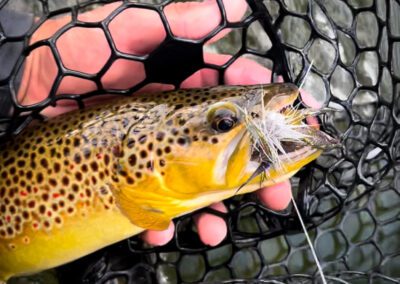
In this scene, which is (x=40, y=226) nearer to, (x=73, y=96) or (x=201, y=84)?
(x=73, y=96)

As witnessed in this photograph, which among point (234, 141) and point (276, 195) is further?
point (276, 195)

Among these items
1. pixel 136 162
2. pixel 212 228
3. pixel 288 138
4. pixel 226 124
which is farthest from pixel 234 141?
pixel 212 228

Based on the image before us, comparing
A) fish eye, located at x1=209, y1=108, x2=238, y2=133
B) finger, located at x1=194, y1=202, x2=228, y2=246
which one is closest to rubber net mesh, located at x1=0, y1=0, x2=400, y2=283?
finger, located at x1=194, y1=202, x2=228, y2=246

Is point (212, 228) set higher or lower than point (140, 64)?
lower

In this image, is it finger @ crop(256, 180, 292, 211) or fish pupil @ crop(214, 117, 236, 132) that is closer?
fish pupil @ crop(214, 117, 236, 132)

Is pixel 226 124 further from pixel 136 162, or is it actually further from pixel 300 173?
pixel 300 173

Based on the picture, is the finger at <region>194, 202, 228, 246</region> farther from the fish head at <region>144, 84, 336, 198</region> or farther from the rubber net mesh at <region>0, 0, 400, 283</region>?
the fish head at <region>144, 84, 336, 198</region>

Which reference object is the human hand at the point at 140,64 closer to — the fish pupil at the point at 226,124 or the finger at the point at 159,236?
the finger at the point at 159,236
